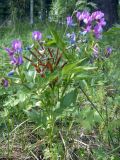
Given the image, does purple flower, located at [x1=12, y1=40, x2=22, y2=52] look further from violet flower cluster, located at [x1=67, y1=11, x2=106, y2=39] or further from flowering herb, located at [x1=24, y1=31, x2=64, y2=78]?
violet flower cluster, located at [x1=67, y1=11, x2=106, y2=39]

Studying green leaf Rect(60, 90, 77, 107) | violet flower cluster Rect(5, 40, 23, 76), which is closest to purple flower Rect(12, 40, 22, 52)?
violet flower cluster Rect(5, 40, 23, 76)

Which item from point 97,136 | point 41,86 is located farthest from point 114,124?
point 41,86

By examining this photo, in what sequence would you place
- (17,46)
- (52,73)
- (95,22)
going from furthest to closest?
(95,22) < (17,46) < (52,73)

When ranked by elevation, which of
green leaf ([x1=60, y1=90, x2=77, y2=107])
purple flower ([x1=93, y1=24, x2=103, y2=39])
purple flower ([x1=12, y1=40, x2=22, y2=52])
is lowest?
green leaf ([x1=60, y1=90, x2=77, y2=107])

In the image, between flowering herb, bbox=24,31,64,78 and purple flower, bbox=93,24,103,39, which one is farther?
purple flower, bbox=93,24,103,39

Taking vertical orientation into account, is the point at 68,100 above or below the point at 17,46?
below

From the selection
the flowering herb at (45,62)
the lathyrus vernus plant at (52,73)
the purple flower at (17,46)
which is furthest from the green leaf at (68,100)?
the purple flower at (17,46)

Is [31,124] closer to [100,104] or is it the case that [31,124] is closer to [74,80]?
[100,104]

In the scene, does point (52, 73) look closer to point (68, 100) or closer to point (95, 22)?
point (68, 100)

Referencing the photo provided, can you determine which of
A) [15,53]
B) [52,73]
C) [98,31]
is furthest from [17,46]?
[98,31]

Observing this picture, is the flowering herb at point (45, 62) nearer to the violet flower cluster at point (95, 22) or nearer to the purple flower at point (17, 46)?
the purple flower at point (17, 46)

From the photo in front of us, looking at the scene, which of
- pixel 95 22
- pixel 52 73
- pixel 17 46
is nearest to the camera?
pixel 52 73
